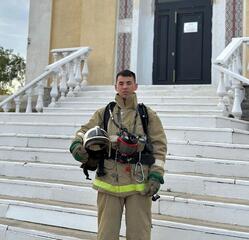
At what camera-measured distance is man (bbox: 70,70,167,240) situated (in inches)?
128

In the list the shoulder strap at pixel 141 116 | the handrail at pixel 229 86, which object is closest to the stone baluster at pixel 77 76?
the handrail at pixel 229 86

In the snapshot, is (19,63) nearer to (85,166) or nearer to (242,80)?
(242,80)

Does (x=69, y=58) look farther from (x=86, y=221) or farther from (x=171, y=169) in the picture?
(x=86, y=221)

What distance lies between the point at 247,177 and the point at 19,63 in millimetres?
26291

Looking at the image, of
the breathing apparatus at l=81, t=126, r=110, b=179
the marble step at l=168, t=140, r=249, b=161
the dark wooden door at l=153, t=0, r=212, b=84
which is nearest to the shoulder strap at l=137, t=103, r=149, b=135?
the breathing apparatus at l=81, t=126, r=110, b=179

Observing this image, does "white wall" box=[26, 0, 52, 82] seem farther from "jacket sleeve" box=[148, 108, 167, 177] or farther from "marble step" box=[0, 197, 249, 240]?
"jacket sleeve" box=[148, 108, 167, 177]

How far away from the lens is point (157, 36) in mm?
9492

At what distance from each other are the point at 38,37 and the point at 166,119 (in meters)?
5.54

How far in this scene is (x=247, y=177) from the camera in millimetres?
4852

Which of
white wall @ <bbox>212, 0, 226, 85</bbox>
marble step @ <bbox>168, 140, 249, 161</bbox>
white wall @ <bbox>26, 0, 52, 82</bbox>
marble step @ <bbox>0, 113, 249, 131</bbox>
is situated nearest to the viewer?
marble step @ <bbox>168, 140, 249, 161</bbox>

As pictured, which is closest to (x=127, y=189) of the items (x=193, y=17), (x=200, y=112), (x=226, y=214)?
(x=226, y=214)

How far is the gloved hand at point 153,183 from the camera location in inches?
126

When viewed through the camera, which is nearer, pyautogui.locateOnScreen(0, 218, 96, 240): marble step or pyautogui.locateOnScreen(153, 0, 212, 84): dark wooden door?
pyautogui.locateOnScreen(0, 218, 96, 240): marble step

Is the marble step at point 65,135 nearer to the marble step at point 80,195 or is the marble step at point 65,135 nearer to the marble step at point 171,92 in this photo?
the marble step at point 80,195
